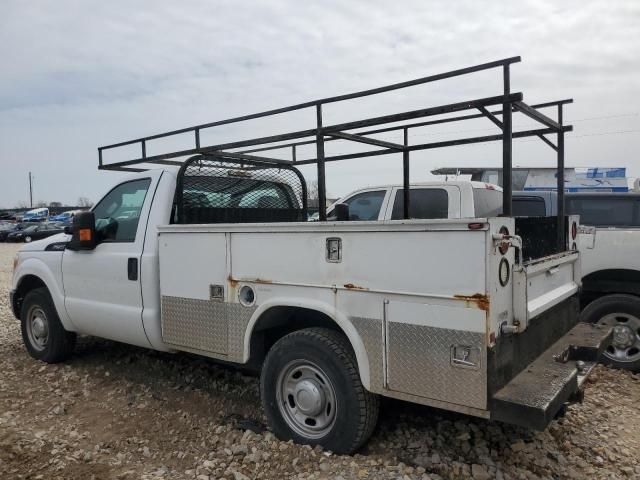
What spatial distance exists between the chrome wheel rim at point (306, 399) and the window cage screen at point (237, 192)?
1648 millimetres

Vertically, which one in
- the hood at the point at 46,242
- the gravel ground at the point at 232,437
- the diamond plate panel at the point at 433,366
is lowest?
the gravel ground at the point at 232,437

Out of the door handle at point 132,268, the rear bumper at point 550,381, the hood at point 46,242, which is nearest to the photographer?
the rear bumper at point 550,381

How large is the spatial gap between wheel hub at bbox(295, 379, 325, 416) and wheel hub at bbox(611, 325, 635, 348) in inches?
140

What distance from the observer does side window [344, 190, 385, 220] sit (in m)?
6.34

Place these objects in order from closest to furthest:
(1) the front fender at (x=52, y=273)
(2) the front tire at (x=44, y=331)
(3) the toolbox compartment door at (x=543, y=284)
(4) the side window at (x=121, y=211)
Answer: (3) the toolbox compartment door at (x=543, y=284)
(4) the side window at (x=121, y=211)
(1) the front fender at (x=52, y=273)
(2) the front tire at (x=44, y=331)

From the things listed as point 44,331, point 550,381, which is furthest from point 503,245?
point 44,331

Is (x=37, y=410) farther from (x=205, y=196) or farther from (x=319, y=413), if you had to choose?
(x=319, y=413)

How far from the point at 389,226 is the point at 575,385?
148 centimetres

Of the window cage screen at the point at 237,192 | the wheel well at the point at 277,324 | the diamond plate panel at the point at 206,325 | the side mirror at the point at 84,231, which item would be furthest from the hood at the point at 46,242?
the wheel well at the point at 277,324

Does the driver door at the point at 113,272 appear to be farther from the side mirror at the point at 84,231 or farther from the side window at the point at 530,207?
the side window at the point at 530,207

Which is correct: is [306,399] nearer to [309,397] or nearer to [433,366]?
[309,397]

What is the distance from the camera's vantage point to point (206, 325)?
13.0 ft

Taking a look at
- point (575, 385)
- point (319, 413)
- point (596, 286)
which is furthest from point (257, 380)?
point (596, 286)

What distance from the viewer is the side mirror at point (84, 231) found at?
188 inches
